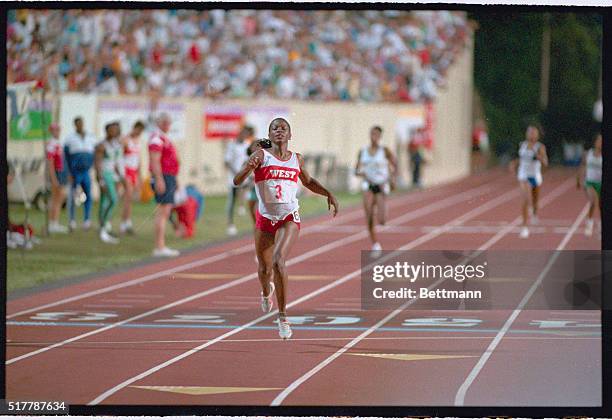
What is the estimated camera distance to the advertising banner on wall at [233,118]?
31516mm

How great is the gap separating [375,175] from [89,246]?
410 cm

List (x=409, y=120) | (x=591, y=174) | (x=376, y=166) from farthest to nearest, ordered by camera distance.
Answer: (x=409, y=120) < (x=591, y=174) < (x=376, y=166)

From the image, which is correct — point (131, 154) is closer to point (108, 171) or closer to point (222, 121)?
point (108, 171)

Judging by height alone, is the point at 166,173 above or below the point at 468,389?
above

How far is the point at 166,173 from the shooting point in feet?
61.4

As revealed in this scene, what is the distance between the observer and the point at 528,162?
22641mm

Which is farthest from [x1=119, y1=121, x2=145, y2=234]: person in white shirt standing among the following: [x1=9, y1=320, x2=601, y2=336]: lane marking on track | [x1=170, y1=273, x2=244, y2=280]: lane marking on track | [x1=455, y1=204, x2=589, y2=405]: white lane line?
[x1=9, y1=320, x2=601, y2=336]: lane marking on track

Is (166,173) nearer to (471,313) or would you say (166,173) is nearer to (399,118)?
(471,313)

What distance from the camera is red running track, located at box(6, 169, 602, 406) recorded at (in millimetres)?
9977

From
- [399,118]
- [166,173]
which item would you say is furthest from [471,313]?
[399,118]

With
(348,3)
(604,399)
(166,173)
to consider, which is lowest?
(604,399)

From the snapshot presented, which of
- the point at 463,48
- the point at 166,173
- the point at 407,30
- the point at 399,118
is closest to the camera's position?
the point at 166,173

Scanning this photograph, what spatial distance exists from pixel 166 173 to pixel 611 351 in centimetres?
936

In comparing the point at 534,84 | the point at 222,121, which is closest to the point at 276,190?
the point at 534,84
